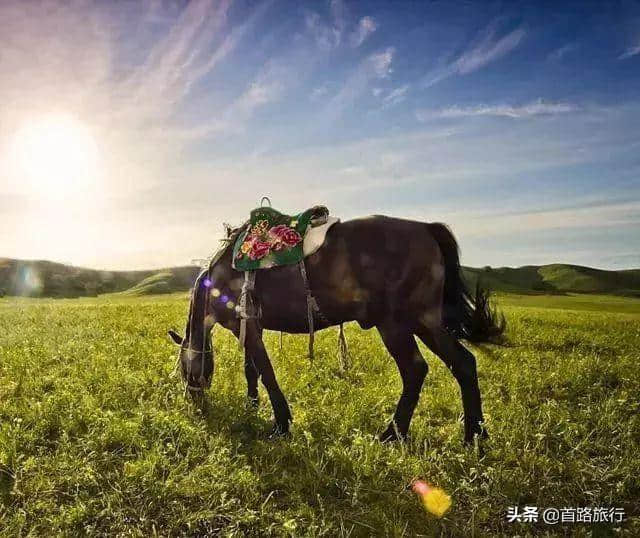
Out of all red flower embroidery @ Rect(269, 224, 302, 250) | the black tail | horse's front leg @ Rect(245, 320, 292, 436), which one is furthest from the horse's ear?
the black tail

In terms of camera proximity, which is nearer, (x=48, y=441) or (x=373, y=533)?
(x=373, y=533)

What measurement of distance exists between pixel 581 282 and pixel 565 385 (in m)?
102

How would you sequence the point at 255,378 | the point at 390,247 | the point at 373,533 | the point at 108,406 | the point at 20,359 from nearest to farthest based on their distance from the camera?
the point at 373,533, the point at 390,247, the point at 108,406, the point at 255,378, the point at 20,359

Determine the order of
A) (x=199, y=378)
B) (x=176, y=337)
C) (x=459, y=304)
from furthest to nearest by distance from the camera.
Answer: (x=176, y=337) → (x=199, y=378) → (x=459, y=304)

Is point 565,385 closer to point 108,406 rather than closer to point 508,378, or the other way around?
point 508,378

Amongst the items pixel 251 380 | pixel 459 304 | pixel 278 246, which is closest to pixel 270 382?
pixel 251 380

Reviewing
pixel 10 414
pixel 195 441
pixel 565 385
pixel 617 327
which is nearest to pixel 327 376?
pixel 195 441

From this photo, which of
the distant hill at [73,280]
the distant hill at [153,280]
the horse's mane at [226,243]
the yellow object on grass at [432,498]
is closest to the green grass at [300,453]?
the yellow object on grass at [432,498]

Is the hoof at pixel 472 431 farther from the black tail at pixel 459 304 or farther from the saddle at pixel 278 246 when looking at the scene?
the saddle at pixel 278 246

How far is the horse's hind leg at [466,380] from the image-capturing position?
17.7 ft

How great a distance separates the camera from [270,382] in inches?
231

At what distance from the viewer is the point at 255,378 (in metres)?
6.93

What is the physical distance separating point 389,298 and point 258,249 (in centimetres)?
179

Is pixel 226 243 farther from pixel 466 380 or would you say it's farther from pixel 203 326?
pixel 466 380
